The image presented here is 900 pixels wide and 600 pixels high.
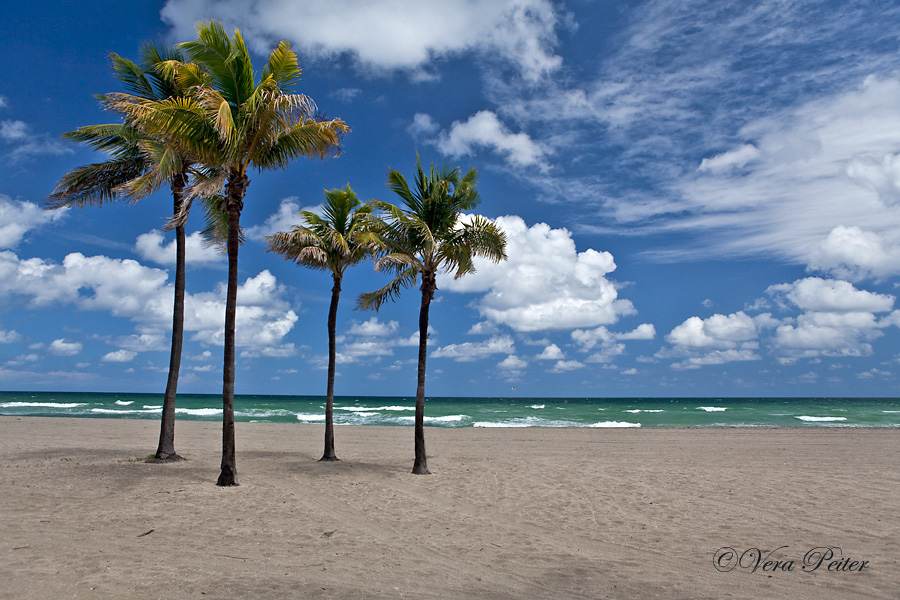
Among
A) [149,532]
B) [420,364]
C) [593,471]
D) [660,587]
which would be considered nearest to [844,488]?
[593,471]

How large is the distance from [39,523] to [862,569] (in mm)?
10124

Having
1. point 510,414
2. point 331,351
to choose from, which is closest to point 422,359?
point 331,351

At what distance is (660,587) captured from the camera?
5508mm

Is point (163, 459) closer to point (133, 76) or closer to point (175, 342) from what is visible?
point (175, 342)

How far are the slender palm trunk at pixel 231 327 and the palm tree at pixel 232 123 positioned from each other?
2 centimetres

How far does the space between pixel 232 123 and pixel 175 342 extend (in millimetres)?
6051

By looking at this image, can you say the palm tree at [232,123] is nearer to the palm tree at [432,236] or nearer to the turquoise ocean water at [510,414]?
the palm tree at [432,236]

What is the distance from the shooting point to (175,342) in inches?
509

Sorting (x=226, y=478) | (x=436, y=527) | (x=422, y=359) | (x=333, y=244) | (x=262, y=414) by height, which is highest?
(x=333, y=244)

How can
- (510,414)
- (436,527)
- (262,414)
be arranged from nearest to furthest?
(436,527), (262,414), (510,414)

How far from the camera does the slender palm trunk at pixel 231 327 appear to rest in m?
9.95

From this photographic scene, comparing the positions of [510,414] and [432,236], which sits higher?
[432,236]

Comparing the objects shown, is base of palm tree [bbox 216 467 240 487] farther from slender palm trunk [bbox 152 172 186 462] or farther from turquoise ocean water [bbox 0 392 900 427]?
turquoise ocean water [bbox 0 392 900 427]
